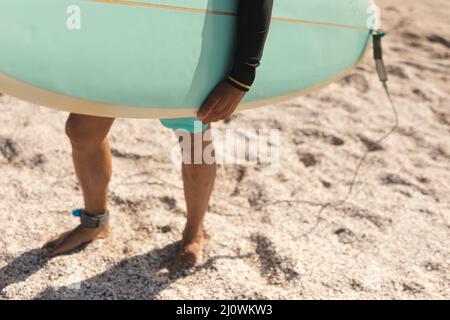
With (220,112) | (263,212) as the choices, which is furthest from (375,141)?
(220,112)

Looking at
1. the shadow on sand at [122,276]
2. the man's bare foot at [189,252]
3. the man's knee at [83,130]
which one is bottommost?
the shadow on sand at [122,276]

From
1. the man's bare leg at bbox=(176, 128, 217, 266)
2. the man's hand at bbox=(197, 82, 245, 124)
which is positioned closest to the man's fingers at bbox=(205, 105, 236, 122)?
the man's hand at bbox=(197, 82, 245, 124)

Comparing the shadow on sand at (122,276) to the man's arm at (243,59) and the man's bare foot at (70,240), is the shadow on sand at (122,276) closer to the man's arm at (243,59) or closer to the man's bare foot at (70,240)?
the man's bare foot at (70,240)

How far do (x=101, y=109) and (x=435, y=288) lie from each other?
130 centimetres

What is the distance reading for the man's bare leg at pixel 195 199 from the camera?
174 cm

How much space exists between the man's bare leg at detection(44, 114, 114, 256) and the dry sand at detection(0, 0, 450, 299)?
Answer: 0.16 feet

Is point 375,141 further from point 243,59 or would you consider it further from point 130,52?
point 130,52

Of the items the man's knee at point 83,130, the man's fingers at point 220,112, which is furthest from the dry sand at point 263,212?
the man's fingers at point 220,112

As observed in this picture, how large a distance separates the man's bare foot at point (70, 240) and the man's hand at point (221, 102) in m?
0.72

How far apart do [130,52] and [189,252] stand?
800 millimetres

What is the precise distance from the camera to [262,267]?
1885 millimetres

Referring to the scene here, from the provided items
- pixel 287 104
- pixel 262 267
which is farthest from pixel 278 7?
pixel 287 104

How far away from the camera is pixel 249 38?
1353 mm

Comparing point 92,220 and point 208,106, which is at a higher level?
point 208,106
